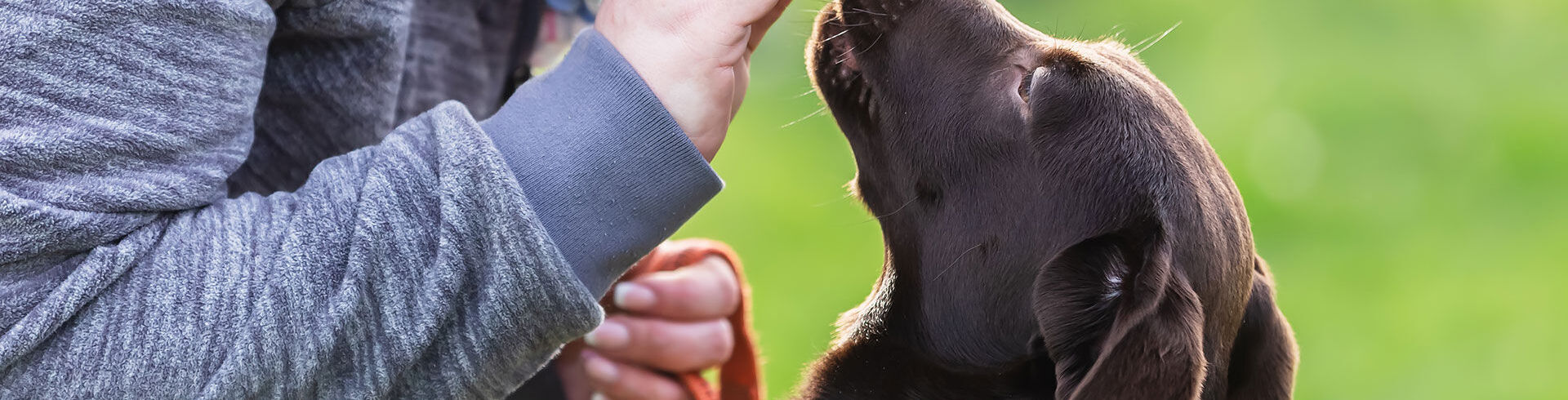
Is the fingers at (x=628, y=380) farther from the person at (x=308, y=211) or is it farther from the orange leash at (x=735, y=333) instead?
the person at (x=308, y=211)

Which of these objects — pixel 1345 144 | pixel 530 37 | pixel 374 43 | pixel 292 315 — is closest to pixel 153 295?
pixel 292 315

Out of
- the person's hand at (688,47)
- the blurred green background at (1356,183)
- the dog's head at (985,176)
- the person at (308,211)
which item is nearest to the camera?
the person at (308,211)

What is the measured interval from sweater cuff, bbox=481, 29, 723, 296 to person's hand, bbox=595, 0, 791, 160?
0.07ft

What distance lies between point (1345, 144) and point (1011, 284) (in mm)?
3552

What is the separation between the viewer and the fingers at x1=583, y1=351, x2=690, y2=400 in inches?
66.2

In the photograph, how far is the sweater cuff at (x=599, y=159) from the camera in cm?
113

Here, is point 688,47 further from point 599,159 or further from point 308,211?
point 308,211

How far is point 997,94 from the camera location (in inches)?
61.9

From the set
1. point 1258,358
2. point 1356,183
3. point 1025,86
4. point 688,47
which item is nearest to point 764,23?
point 688,47

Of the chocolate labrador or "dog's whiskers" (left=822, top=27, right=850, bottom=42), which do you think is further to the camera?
"dog's whiskers" (left=822, top=27, right=850, bottom=42)

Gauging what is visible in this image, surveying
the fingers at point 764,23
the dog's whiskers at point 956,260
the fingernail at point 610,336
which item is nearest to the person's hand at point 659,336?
the fingernail at point 610,336

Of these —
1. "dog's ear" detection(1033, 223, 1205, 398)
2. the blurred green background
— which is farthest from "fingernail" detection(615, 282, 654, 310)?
the blurred green background

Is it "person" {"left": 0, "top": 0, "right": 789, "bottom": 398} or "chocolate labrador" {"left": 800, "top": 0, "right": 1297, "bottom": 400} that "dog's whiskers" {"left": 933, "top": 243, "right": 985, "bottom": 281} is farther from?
"person" {"left": 0, "top": 0, "right": 789, "bottom": 398}

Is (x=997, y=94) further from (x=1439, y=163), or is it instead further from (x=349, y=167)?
(x=1439, y=163)
